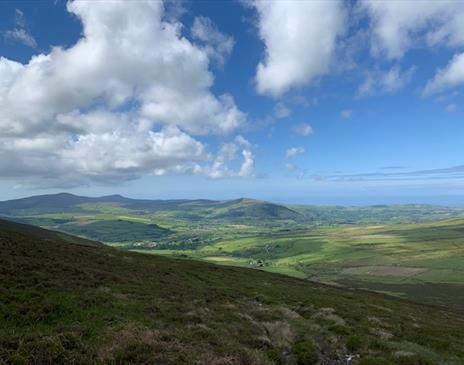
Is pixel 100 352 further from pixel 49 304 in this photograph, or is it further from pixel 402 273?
pixel 402 273

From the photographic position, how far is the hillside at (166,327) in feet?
47.9

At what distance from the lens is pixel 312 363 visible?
17641mm

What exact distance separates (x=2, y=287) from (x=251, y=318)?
59.6ft

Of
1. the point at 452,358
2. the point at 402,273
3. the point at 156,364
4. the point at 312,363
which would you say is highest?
the point at 156,364

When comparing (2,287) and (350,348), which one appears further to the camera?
(2,287)

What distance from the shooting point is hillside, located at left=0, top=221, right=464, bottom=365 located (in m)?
14.6

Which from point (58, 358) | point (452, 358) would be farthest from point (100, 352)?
point (452, 358)

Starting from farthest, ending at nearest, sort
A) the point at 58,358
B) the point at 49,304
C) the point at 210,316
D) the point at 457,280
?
the point at 457,280 < the point at 210,316 < the point at 49,304 < the point at 58,358

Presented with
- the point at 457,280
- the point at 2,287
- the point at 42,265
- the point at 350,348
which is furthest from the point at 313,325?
the point at 457,280

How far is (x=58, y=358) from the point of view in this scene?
13.2m

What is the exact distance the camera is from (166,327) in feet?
65.5

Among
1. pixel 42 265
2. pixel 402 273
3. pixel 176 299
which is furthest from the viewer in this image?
pixel 402 273

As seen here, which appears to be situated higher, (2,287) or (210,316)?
(2,287)

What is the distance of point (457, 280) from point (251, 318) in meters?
148
